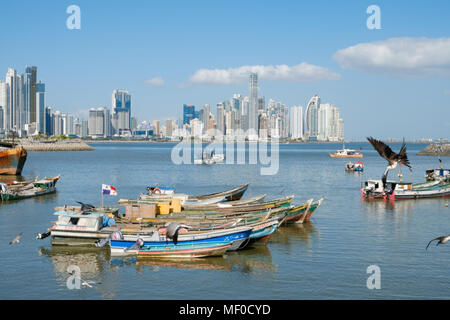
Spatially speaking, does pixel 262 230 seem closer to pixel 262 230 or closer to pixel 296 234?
pixel 262 230

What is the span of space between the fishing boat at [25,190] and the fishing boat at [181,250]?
28.5 metres

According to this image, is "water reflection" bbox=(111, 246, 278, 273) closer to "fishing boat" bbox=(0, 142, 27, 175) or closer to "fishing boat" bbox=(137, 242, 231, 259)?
"fishing boat" bbox=(137, 242, 231, 259)

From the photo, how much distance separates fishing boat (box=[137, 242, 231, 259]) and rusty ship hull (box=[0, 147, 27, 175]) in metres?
59.3

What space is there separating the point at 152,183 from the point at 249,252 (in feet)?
155

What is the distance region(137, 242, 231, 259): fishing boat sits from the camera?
2645 cm

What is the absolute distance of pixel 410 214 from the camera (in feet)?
142

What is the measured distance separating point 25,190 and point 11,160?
29437mm

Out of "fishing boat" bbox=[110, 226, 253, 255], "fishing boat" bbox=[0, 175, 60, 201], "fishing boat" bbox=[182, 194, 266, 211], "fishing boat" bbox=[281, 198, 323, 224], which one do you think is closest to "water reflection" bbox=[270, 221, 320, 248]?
"fishing boat" bbox=[281, 198, 323, 224]

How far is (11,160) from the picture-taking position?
258ft

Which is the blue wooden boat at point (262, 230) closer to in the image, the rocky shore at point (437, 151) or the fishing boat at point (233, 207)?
the fishing boat at point (233, 207)

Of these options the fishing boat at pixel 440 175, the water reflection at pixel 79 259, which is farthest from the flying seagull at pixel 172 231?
the fishing boat at pixel 440 175

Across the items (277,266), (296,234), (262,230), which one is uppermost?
(262,230)

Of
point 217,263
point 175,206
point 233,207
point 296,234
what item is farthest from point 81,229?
point 296,234

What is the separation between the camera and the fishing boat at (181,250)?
26453 millimetres
